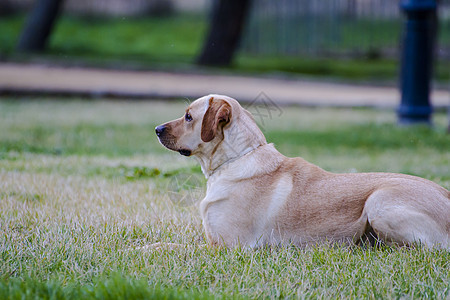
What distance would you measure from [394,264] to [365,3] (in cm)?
2676

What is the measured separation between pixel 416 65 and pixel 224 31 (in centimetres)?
950

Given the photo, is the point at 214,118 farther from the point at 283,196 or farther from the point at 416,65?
the point at 416,65

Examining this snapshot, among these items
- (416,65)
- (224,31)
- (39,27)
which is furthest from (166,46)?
(416,65)

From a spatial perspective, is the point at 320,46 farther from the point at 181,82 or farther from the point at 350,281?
the point at 350,281

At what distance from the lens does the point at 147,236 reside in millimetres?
4484

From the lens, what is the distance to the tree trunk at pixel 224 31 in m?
18.8

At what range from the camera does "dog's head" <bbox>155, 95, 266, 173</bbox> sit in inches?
168

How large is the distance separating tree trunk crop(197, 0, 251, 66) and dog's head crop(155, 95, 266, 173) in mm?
14860


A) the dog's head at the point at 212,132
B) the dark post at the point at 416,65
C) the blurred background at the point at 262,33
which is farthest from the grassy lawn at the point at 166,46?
the dog's head at the point at 212,132

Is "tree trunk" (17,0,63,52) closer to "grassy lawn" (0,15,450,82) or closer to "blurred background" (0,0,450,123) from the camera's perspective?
"blurred background" (0,0,450,123)

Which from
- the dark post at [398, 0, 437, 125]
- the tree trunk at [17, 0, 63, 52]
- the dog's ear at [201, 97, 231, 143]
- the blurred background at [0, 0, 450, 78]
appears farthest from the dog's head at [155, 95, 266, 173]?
the blurred background at [0, 0, 450, 78]

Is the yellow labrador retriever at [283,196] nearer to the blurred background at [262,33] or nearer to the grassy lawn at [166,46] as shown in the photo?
the grassy lawn at [166,46]

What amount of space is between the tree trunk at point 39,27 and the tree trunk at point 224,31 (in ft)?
18.5

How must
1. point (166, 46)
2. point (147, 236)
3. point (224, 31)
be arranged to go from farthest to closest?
point (166, 46), point (224, 31), point (147, 236)
